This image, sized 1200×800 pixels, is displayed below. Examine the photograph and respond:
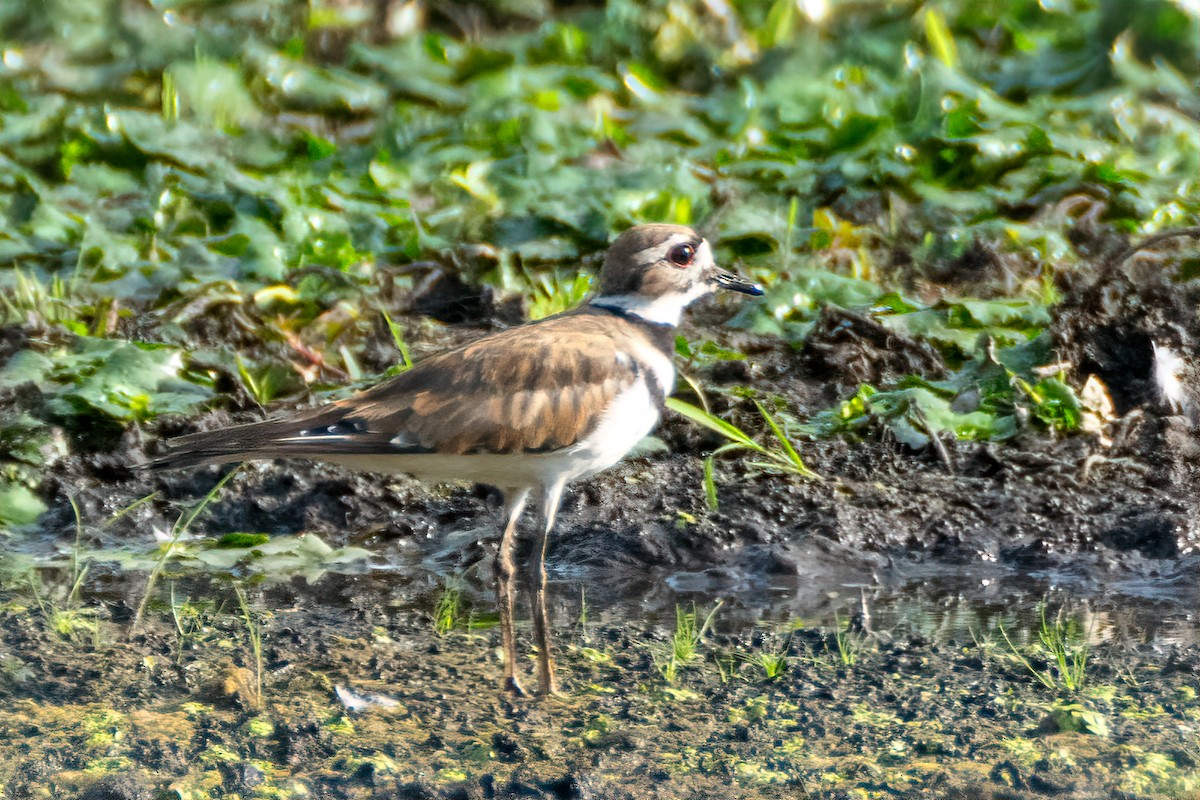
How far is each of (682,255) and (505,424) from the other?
3.81ft

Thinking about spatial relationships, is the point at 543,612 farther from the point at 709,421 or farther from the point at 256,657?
the point at 709,421

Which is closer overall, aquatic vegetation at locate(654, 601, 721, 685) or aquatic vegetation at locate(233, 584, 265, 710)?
aquatic vegetation at locate(233, 584, 265, 710)

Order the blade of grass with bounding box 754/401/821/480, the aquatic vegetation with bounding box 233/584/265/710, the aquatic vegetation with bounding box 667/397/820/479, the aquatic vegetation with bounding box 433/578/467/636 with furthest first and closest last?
the blade of grass with bounding box 754/401/821/480 → the aquatic vegetation with bounding box 667/397/820/479 → the aquatic vegetation with bounding box 433/578/467/636 → the aquatic vegetation with bounding box 233/584/265/710

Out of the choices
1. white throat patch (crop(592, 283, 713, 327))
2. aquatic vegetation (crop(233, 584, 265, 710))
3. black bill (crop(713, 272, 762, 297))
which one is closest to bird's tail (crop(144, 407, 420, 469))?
aquatic vegetation (crop(233, 584, 265, 710))

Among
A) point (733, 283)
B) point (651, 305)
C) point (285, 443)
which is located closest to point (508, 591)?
point (285, 443)

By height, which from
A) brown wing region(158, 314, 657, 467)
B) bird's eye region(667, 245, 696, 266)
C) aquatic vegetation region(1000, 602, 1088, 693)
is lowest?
aquatic vegetation region(1000, 602, 1088, 693)

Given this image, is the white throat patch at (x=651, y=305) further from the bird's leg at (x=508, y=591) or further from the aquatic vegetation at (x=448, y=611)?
the aquatic vegetation at (x=448, y=611)

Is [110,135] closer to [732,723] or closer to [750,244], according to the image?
[750,244]

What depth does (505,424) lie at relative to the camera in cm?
433

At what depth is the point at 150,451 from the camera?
5844 millimetres

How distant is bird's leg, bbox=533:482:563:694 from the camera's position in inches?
161

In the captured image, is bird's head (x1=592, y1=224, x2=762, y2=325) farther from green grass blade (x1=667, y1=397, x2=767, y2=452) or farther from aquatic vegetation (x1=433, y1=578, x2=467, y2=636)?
aquatic vegetation (x1=433, y1=578, x2=467, y2=636)

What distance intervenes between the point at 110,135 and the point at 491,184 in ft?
7.22

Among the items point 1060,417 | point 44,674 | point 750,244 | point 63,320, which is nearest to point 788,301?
point 750,244
